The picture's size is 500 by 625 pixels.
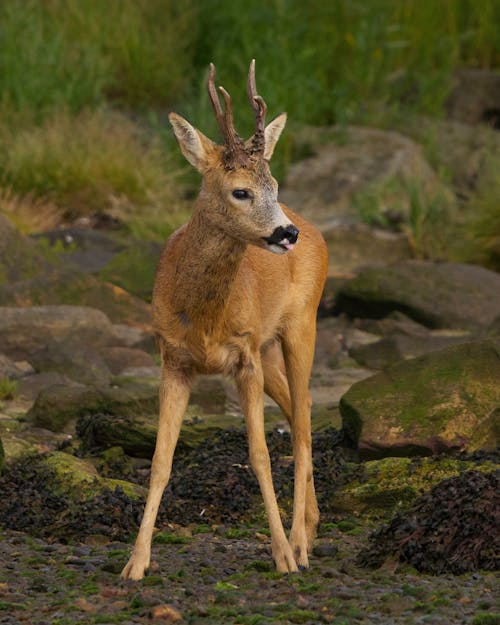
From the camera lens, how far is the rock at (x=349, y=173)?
19062mm

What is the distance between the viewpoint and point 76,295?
44.1 feet

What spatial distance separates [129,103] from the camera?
2250cm

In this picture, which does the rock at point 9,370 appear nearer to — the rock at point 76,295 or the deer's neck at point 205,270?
the rock at point 76,295

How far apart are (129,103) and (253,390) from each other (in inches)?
639

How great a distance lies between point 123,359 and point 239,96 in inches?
386

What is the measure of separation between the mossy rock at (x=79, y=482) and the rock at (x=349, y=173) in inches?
413

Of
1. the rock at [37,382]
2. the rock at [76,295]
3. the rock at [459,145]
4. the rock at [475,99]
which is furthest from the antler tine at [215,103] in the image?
the rock at [475,99]

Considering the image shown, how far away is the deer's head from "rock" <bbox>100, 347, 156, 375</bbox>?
5518 mm

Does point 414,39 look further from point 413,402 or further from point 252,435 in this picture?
point 252,435

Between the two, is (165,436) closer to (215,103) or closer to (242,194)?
(242,194)

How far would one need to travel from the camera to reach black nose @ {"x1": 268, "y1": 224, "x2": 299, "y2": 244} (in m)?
6.29

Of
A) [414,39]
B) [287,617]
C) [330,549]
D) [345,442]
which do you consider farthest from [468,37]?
[287,617]

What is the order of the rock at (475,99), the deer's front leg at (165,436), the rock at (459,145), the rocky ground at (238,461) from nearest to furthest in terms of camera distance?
1. the rocky ground at (238,461)
2. the deer's front leg at (165,436)
3. the rock at (459,145)
4. the rock at (475,99)

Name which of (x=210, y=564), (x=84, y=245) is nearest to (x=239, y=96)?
(x=84, y=245)
